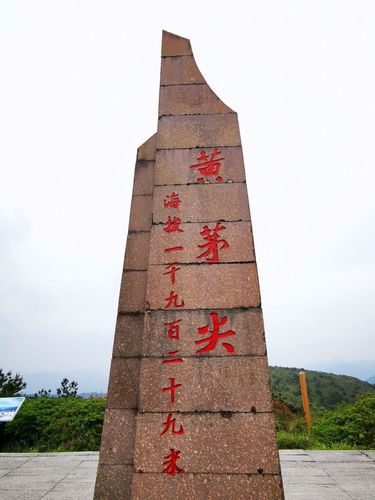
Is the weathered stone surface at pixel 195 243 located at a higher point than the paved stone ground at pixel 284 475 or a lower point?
higher

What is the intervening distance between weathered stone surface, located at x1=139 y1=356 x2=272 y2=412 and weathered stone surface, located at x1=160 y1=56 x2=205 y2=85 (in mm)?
4378

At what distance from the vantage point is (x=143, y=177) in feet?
19.5

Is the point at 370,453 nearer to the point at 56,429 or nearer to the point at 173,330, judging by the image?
the point at 173,330

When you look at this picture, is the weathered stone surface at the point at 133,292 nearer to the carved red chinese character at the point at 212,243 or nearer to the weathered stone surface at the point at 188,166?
the carved red chinese character at the point at 212,243

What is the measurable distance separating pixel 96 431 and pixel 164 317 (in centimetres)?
587

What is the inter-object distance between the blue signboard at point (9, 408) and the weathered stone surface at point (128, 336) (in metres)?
3.76

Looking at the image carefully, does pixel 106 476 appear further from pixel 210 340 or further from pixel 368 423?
pixel 368 423

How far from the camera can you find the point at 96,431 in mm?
8477

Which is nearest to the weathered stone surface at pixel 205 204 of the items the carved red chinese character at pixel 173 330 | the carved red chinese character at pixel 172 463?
the carved red chinese character at pixel 173 330

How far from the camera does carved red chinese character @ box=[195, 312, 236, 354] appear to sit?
12.9ft

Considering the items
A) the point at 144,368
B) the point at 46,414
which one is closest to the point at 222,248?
the point at 144,368

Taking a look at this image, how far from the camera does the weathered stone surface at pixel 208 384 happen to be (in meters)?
3.69

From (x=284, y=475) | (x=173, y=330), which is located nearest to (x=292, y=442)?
(x=284, y=475)

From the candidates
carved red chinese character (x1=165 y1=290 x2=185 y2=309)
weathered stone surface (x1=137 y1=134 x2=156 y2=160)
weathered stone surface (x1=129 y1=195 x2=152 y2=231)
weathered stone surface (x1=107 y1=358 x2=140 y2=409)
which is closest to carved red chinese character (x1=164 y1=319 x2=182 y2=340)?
carved red chinese character (x1=165 y1=290 x2=185 y2=309)
